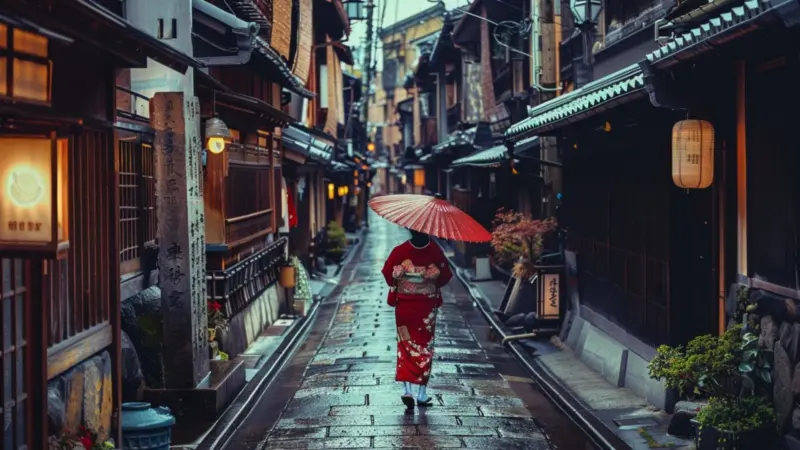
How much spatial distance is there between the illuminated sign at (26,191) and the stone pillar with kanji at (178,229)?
233 inches

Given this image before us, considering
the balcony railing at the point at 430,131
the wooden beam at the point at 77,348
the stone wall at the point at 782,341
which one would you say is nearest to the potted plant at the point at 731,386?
the stone wall at the point at 782,341

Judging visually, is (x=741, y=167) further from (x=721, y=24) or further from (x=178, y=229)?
(x=178, y=229)

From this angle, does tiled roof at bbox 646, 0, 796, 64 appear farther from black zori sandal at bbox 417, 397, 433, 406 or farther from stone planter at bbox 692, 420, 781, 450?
black zori sandal at bbox 417, 397, 433, 406

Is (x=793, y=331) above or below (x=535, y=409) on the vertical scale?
above

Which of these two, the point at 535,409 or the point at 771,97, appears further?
the point at 535,409

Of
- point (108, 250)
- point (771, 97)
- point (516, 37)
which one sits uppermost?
point (516, 37)

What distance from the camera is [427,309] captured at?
14.0m

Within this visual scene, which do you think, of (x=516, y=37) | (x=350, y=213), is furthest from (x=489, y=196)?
(x=350, y=213)

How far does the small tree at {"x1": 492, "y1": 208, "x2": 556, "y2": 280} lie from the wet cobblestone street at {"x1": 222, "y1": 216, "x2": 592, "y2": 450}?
191 centimetres

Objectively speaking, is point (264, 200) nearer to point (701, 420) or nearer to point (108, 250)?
point (108, 250)

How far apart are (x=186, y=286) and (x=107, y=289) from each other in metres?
2.94

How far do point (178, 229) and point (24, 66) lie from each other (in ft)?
18.4

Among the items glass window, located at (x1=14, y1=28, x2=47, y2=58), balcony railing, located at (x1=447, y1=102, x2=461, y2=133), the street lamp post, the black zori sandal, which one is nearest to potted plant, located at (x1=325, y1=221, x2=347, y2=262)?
balcony railing, located at (x1=447, y1=102, x2=461, y2=133)

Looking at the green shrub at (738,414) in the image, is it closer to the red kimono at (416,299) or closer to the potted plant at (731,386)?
the potted plant at (731,386)
